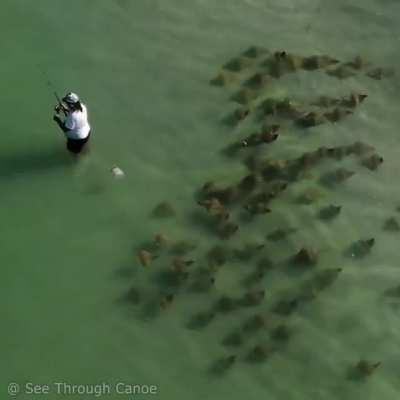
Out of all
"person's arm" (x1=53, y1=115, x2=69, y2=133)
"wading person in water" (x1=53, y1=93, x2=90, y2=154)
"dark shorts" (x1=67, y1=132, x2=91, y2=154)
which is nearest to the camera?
"wading person in water" (x1=53, y1=93, x2=90, y2=154)

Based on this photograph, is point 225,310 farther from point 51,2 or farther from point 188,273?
point 51,2

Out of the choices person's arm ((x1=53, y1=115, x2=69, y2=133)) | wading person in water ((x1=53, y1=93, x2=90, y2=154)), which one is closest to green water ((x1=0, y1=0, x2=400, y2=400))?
wading person in water ((x1=53, y1=93, x2=90, y2=154))

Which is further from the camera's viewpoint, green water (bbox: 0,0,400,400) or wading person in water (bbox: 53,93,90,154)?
wading person in water (bbox: 53,93,90,154)

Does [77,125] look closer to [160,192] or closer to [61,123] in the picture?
[61,123]


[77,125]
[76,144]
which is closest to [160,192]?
[76,144]

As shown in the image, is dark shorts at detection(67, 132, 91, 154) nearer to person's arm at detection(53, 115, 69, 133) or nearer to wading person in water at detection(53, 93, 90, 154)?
wading person in water at detection(53, 93, 90, 154)

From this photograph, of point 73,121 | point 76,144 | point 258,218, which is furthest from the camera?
point 258,218

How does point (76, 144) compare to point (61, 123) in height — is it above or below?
below

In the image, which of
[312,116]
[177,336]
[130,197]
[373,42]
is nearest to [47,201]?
[130,197]
